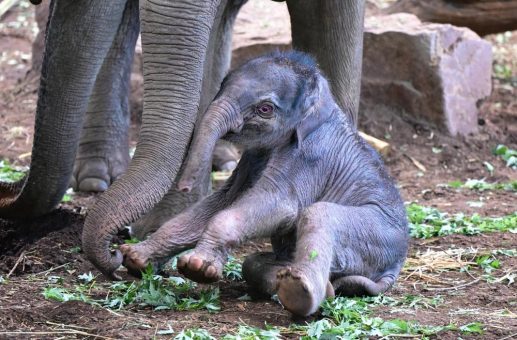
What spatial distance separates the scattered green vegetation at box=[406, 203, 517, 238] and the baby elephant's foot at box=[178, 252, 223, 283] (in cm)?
258

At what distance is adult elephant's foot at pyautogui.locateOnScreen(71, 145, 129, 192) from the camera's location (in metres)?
8.66

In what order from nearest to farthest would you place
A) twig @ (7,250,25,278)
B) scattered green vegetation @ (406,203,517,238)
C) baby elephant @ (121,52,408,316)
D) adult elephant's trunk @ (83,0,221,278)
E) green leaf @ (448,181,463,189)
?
1. adult elephant's trunk @ (83,0,221,278)
2. baby elephant @ (121,52,408,316)
3. twig @ (7,250,25,278)
4. scattered green vegetation @ (406,203,517,238)
5. green leaf @ (448,181,463,189)

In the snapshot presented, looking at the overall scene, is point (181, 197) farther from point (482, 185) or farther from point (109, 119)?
point (482, 185)

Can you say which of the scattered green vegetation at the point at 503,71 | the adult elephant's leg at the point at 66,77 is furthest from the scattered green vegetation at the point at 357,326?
the scattered green vegetation at the point at 503,71

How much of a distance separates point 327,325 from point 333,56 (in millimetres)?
2908

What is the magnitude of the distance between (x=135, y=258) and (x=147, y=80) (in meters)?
0.87

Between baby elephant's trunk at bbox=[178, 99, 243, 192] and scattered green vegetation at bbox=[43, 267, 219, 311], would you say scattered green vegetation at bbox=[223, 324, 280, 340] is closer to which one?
scattered green vegetation at bbox=[43, 267, 219, 311]

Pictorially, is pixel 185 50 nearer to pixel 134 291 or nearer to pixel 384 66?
pixel 134 291

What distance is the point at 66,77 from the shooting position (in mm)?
6121

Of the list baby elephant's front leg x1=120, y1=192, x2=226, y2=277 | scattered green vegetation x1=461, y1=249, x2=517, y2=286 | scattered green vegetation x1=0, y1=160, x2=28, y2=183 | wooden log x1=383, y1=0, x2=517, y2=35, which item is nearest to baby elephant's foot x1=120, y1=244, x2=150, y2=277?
baby elephant's front leg x1=120, y1=192, x2=226, y2=277

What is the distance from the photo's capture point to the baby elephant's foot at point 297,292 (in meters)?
4.62

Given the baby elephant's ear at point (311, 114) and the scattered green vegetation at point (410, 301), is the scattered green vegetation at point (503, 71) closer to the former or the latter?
the baby elephant's ear at point (311, 114)

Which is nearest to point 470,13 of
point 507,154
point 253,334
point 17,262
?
point 507,154

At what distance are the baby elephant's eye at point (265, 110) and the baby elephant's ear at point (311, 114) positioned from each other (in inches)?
8.5
